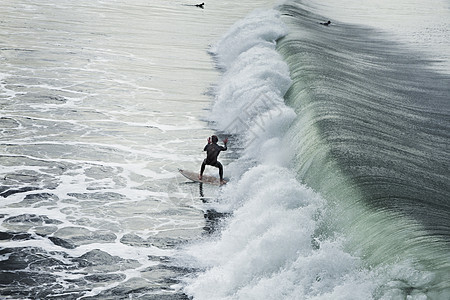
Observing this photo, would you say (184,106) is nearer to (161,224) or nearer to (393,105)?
(393,105)

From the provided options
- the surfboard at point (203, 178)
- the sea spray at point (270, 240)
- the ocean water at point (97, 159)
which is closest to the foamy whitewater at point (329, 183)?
the sea spray at point (270, 240)

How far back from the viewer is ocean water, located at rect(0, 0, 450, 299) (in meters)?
12.5

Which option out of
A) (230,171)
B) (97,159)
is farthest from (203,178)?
(97,159)

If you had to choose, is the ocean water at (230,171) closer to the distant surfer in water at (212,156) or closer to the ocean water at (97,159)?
the ocean water at (97,159)

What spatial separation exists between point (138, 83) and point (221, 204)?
13.9 metres

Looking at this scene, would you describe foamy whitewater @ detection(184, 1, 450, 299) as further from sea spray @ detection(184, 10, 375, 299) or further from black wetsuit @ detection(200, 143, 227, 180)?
black wetsuit @ detection(200, 143, 227, 180)

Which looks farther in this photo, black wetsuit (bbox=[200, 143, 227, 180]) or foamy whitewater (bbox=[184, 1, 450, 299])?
black wetsuit (bbox=[200, 143, 227, 180])

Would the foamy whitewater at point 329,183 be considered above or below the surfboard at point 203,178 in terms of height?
above

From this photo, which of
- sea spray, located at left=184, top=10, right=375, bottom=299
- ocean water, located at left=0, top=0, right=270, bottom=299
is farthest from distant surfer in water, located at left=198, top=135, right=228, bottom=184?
ocean water, located at left=0, top=0, right=270, bottom=299

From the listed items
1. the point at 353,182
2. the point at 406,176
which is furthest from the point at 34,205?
the point at 406,176

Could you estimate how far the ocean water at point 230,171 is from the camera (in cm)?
1255

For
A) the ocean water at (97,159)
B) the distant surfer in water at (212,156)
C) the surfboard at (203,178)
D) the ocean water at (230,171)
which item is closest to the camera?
the ocean water at (230,171)

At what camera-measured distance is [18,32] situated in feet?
131

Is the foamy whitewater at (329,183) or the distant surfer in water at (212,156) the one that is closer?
the foamy whitewater at (329,183)
